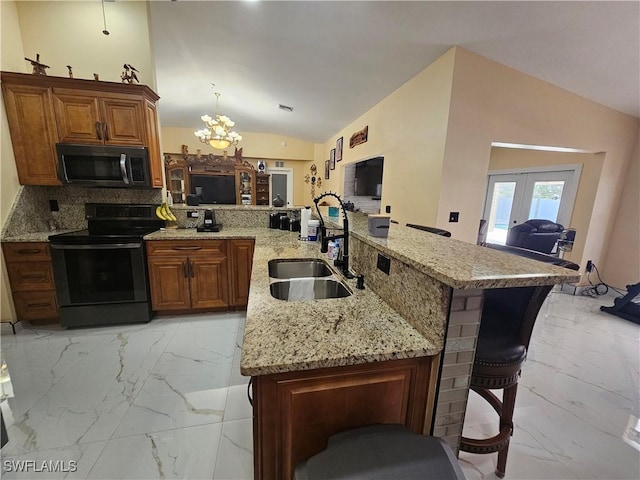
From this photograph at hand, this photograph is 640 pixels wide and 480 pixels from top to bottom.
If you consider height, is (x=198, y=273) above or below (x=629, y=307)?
above

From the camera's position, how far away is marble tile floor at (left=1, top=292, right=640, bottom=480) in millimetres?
1358

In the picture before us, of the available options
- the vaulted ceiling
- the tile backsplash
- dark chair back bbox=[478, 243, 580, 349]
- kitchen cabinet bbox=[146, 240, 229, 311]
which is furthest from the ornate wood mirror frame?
dark chair back bbox=[478, 243, 580, 349]

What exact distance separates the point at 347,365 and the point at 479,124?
118 inches

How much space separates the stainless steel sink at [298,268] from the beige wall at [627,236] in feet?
15.2

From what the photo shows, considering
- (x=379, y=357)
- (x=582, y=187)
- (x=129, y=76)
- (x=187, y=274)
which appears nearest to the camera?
(x=379, y=357)

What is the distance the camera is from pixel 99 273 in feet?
8.07

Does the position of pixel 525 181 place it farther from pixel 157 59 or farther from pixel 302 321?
pixel 157 59

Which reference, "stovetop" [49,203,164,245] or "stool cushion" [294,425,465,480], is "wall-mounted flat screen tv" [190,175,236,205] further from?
"stool cushion" [294,425,465,480]

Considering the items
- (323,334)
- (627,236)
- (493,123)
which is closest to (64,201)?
(323,334)

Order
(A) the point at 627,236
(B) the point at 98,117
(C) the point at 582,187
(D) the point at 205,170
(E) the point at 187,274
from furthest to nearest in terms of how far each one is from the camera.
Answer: (D) the point at 205,170 < (C) the point at 582,187 < (A) the point at 627,236 < (E) the point at 187,274 < (B) the point at 98,117

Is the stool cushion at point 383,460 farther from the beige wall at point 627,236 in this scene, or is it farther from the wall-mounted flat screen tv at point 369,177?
the beige wall at point 627,236

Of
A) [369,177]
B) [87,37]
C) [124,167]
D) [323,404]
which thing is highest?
[87,37]

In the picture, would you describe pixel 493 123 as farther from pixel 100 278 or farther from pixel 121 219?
pixel 100 278

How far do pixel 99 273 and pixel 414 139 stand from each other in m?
3.66
